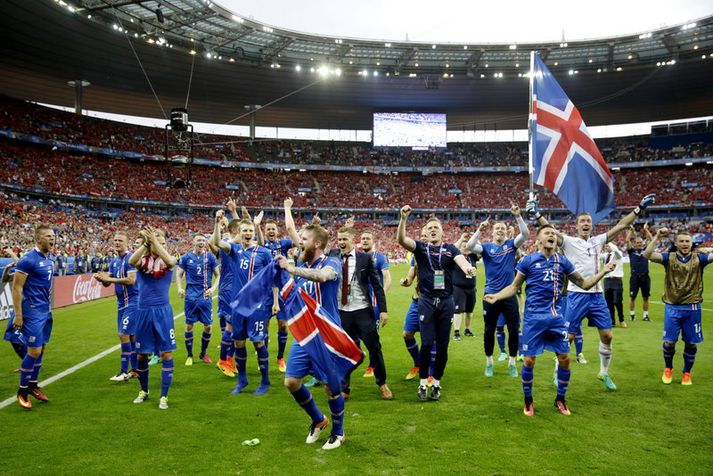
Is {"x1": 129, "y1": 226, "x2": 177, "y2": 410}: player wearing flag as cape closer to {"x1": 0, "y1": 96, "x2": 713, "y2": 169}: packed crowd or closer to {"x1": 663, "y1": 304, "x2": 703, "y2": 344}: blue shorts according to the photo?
{"x1": 663, "y1": 304, "x2": 703, "y2": 344}: blue shorts

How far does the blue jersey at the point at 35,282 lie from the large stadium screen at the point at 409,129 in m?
48.7

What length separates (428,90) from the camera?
4888cm

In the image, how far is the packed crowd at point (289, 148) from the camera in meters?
44.9

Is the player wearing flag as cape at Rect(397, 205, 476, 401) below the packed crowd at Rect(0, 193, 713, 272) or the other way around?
below

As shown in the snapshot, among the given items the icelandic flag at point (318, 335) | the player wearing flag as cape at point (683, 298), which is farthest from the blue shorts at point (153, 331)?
the player wearing flag as cape at point (683, 298)

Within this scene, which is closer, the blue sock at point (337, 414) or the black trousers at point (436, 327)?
the blue sock at point (337, 414)

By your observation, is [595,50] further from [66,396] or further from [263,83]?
[66,396]

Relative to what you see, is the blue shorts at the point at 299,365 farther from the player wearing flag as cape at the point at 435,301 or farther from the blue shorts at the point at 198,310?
the blue shorts at the point at 198,310

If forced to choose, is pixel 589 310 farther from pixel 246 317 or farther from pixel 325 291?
pixel 246 317

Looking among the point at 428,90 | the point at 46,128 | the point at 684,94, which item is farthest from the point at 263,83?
the point at 684,94

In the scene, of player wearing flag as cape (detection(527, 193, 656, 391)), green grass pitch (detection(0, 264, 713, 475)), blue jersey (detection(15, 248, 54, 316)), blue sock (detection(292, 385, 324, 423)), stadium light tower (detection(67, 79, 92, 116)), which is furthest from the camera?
stadium light tower (detection(67, 79, 92, 116))

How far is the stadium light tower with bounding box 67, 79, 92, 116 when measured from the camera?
41925 mm

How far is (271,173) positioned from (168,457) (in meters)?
58.3

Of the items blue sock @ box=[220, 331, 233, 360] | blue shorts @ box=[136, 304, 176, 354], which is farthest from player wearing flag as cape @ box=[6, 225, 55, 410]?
blue sock @ box=[220, 331, 233, 360]
